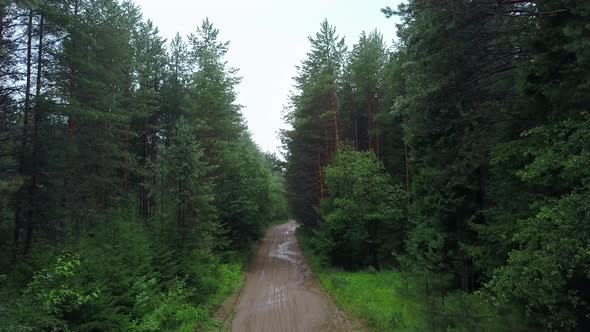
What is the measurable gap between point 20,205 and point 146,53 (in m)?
17.7

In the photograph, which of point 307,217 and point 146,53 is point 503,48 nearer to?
point 146,53

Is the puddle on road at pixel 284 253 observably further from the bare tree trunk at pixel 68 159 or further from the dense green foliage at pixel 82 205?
the bare tree trunk at pixel 68 159

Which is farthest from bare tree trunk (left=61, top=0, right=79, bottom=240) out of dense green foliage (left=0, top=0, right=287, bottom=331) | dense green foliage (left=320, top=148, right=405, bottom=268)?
dense green foliage (left=320, top=148, right=405, bottom=268)

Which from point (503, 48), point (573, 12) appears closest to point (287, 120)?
point (503, 48)

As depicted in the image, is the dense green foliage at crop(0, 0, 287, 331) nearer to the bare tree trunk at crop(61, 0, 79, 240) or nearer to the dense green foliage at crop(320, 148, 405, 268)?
the bare tree trunk at crop(61, 0, 79, 240)

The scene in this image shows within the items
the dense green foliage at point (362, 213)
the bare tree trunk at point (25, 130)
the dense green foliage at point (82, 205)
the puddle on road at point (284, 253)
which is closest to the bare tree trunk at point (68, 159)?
the dense green foliage at point (82, 205)

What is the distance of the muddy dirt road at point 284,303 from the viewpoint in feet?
45.9

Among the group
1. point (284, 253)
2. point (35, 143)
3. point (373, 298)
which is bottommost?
point (373, 298)

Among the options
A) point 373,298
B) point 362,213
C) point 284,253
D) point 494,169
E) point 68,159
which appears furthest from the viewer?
point 284,253

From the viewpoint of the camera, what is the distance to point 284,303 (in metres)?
17.4

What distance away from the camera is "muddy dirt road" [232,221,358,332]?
1399 centimetres

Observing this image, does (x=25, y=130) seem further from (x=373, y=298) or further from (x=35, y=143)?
(x=373, y=298)

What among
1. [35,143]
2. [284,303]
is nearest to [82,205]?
[35,143]

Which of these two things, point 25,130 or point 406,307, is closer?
point 25,130
